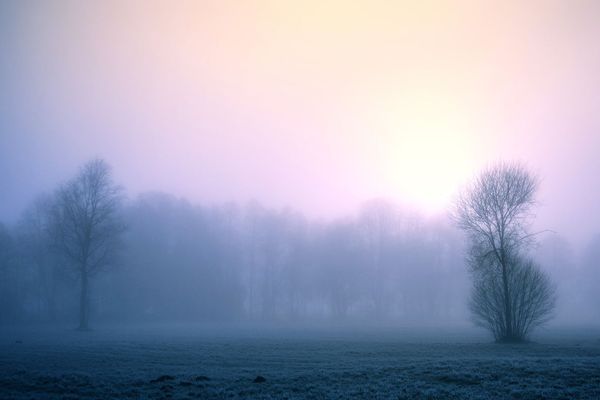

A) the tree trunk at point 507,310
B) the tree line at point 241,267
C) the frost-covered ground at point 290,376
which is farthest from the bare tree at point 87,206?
the tree trunk at point 507,310

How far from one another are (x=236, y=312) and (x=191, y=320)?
10.4m

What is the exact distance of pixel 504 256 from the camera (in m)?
34.4

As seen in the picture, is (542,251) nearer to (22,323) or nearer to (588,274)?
(588,274)

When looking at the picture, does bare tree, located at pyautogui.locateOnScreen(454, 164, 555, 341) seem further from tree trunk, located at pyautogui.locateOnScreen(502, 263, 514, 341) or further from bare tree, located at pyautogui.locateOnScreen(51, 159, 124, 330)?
bare tree, located at pyautogui.locateOnScreen(51, 159, 124, 330)

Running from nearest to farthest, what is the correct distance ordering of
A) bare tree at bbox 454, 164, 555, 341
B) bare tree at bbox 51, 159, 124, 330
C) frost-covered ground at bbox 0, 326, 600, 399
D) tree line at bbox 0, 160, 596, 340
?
frost-covered ground at bbox 0, 326, 600, 399
bare tree at bbox 454, 164, 555, 341
bare tree at bbox 51, 159, 124, 330
tree line at bbox 0, 160, 596, 340

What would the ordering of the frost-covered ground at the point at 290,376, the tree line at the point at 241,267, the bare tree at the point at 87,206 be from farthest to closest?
the tree line at the point at 241,267 < the bare tree at the point at 87,206 < the frost-covered ground at the point at 290,376

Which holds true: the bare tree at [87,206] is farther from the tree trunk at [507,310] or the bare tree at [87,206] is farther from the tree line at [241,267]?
the tree trunk at [507,310]

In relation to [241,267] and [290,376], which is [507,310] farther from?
[241,267]

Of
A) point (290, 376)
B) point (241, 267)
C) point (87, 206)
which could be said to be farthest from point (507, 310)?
point (241, 267)

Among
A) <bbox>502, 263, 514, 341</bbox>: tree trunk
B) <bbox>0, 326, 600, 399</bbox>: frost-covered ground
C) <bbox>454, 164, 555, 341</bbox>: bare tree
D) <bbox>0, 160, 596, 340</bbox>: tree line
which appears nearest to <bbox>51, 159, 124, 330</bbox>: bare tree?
<bbox>0, 160, 596, 340</bbox>: tree line

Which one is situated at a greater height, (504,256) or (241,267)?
(504,256)

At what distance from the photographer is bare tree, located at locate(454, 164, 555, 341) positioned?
109 ft

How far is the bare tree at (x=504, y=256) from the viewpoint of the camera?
33250mm

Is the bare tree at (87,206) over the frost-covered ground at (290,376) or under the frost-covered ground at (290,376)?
over
